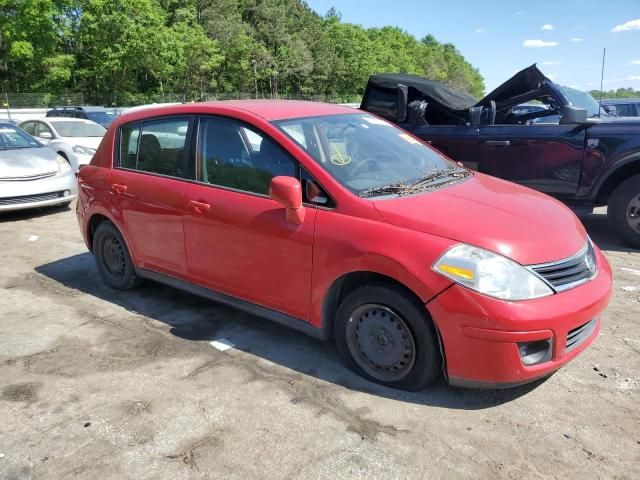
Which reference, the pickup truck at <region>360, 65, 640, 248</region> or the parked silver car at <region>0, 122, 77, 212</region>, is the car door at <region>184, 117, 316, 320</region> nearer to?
the pickup truck at <region>360, 65, 640, 248</region>

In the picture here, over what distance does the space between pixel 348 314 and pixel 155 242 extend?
6.41ft

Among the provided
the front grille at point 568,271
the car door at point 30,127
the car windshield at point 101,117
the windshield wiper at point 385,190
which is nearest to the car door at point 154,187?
the windshield wiper at point 385,190

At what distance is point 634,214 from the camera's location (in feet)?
19.7

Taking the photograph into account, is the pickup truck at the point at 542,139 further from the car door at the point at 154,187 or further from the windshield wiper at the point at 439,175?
the car door at the point at 154,187

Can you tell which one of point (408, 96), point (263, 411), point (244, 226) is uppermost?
point (408, 96)

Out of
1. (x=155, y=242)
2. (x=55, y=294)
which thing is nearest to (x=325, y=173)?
(x=155, y=242)

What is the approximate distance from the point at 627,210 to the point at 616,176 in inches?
16.0

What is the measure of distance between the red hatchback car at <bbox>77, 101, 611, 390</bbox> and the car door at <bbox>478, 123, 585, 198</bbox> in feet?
8.26

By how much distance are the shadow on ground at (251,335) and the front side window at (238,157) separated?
112 centimetres

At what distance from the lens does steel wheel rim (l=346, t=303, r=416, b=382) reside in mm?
3084

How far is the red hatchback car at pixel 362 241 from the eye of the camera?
283 cm

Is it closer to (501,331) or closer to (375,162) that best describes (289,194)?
(375,162)

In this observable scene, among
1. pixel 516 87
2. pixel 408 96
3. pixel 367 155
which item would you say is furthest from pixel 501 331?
pixel 408 96

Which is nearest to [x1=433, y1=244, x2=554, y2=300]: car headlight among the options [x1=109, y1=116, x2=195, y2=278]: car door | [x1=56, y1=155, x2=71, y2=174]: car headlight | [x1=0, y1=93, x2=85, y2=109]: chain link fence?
[x1=109, y1=116, x2=195, y2=278]: car door
